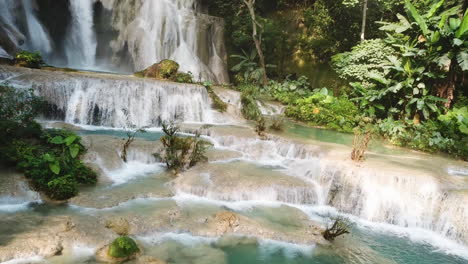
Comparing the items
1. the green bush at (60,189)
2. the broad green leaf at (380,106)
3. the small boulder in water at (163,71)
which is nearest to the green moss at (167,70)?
the small boulder in water at (163,71)

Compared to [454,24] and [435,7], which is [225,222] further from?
[435,7]

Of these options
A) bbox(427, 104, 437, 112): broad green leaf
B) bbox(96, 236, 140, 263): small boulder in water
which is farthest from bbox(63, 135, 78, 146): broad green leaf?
bbox(427, 104, 437, 112): broad green leaf

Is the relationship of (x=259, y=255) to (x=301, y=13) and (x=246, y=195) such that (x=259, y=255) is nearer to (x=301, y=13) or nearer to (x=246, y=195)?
(x=246, y=195)

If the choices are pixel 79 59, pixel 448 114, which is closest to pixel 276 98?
pixel 448 114

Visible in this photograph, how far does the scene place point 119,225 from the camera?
595cm

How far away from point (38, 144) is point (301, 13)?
61.1ft

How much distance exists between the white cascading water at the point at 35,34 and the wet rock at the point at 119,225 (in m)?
15.6

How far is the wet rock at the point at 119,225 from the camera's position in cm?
585

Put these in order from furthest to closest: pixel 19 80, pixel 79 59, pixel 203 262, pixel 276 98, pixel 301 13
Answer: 1. pixel 301 13
2. pixel 79 59
3. pixel 276 98
4. pixel 19 80
5. pixel 203 262

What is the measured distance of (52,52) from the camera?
1909 centimetres

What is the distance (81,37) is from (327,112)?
14.8m

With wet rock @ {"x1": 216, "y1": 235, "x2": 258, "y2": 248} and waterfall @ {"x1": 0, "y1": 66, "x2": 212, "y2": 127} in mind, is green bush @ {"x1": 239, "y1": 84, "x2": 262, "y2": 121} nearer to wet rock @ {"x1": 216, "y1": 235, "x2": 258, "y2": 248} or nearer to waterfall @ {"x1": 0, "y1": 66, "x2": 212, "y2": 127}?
waterfall @ {"x1": 0, "y1": 66, "x2": 212, "y2": 127}

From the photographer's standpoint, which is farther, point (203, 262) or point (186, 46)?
point (186, 46)

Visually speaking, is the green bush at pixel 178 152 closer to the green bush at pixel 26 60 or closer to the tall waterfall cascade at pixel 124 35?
the green bush at pixel 26 60
